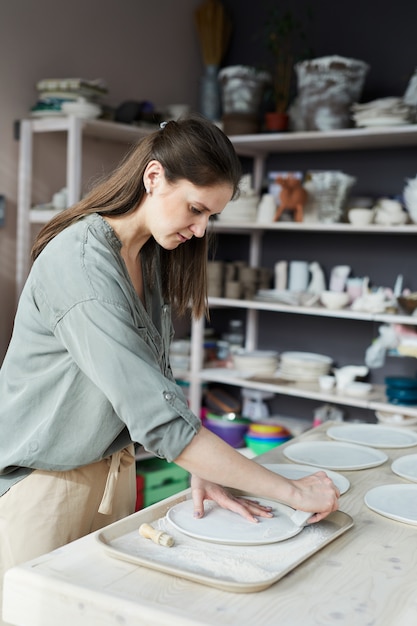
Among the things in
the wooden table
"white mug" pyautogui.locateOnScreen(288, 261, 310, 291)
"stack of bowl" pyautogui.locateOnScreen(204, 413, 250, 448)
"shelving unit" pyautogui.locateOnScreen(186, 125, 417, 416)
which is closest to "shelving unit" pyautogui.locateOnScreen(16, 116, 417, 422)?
"shelving unit" pyautogui.locateOnScreen(186, 125, 417, 416)

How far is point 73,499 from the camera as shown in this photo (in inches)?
60.1

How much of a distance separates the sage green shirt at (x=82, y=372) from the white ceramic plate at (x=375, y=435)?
0.69 metres

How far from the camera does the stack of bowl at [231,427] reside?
398 centimetres

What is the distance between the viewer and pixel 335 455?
6.15ft

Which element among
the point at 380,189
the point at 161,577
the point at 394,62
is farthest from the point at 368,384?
the point at 161,577

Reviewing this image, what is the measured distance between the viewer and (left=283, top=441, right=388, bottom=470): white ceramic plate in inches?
70.5

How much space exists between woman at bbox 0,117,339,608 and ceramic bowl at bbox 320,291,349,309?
213cm

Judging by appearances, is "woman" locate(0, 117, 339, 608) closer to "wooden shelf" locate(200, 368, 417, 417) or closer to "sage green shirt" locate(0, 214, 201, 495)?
"sage green shirt" locate(0, 214, 201, 495)

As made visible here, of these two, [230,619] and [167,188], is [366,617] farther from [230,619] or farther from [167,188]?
[167,188]

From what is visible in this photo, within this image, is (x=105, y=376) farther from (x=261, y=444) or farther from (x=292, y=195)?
(x=261, y=444)

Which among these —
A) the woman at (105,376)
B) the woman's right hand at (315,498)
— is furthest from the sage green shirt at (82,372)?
the woman's right hand at (315,498)

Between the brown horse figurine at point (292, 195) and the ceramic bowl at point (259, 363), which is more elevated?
the brown horse figurine at point (292, 195)

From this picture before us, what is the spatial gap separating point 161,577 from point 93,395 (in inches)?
14.6

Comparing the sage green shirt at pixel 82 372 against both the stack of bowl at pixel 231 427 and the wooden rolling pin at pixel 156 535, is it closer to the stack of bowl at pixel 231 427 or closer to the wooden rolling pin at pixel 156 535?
the wooden rolling pin at pixel 156 535
